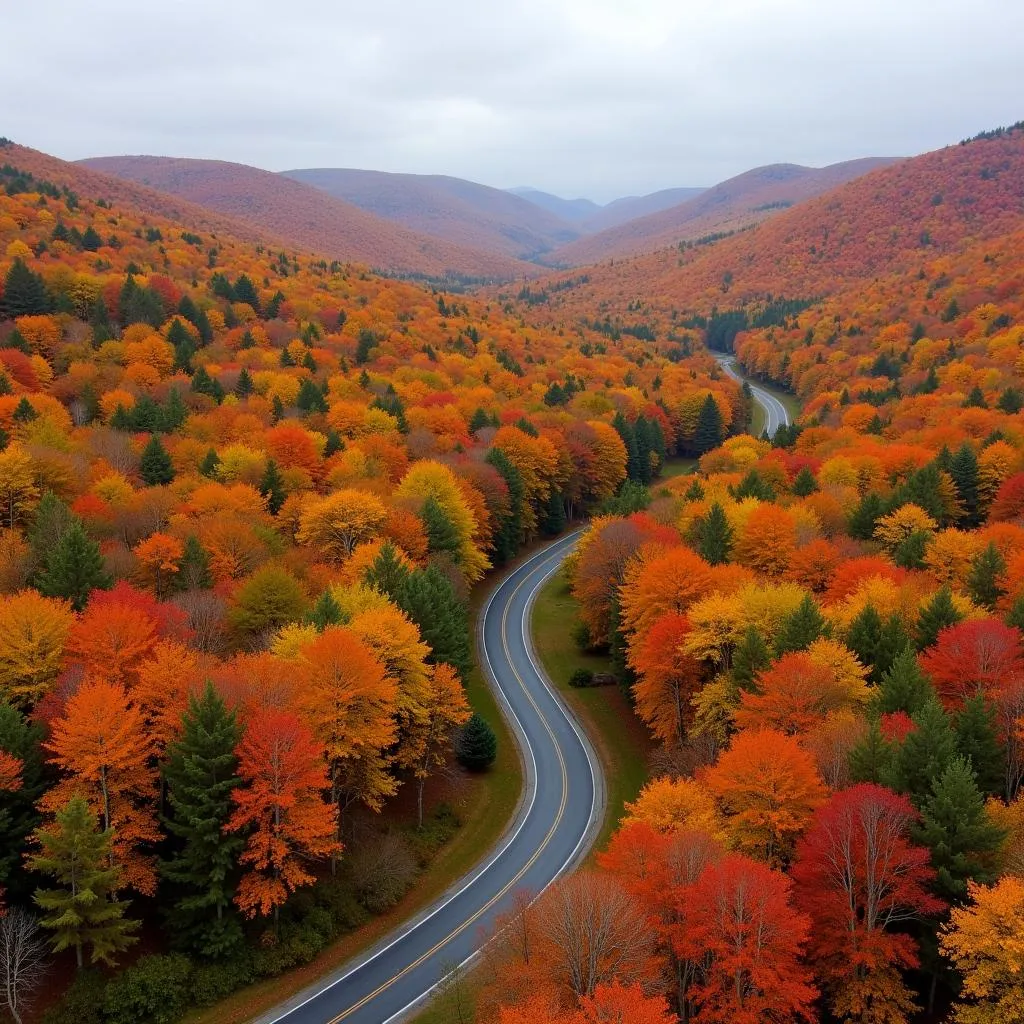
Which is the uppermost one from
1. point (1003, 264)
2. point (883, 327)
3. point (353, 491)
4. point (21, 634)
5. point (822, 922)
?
point (1003, 264)

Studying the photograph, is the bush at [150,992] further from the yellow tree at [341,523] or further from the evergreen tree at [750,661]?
the yellow tree at [341,523]

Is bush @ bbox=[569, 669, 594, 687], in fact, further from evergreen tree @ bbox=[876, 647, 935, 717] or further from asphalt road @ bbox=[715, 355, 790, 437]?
asphalt road @ bbox=[715, 355, 790, 437]

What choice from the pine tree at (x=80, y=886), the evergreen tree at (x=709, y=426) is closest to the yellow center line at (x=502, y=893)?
the pine tree at (x=80, y=886)

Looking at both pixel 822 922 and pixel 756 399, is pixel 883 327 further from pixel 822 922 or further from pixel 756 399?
pixel 822 922

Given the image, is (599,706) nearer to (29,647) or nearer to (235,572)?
(235,572)

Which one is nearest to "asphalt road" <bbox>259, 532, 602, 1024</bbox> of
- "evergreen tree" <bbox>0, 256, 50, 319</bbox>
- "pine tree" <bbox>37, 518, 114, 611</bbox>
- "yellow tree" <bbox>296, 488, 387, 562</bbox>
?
"yellow tree" <bbox>296, 488, 387, 562</bbox>

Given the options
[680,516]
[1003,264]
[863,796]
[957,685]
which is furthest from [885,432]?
[1003,264]
